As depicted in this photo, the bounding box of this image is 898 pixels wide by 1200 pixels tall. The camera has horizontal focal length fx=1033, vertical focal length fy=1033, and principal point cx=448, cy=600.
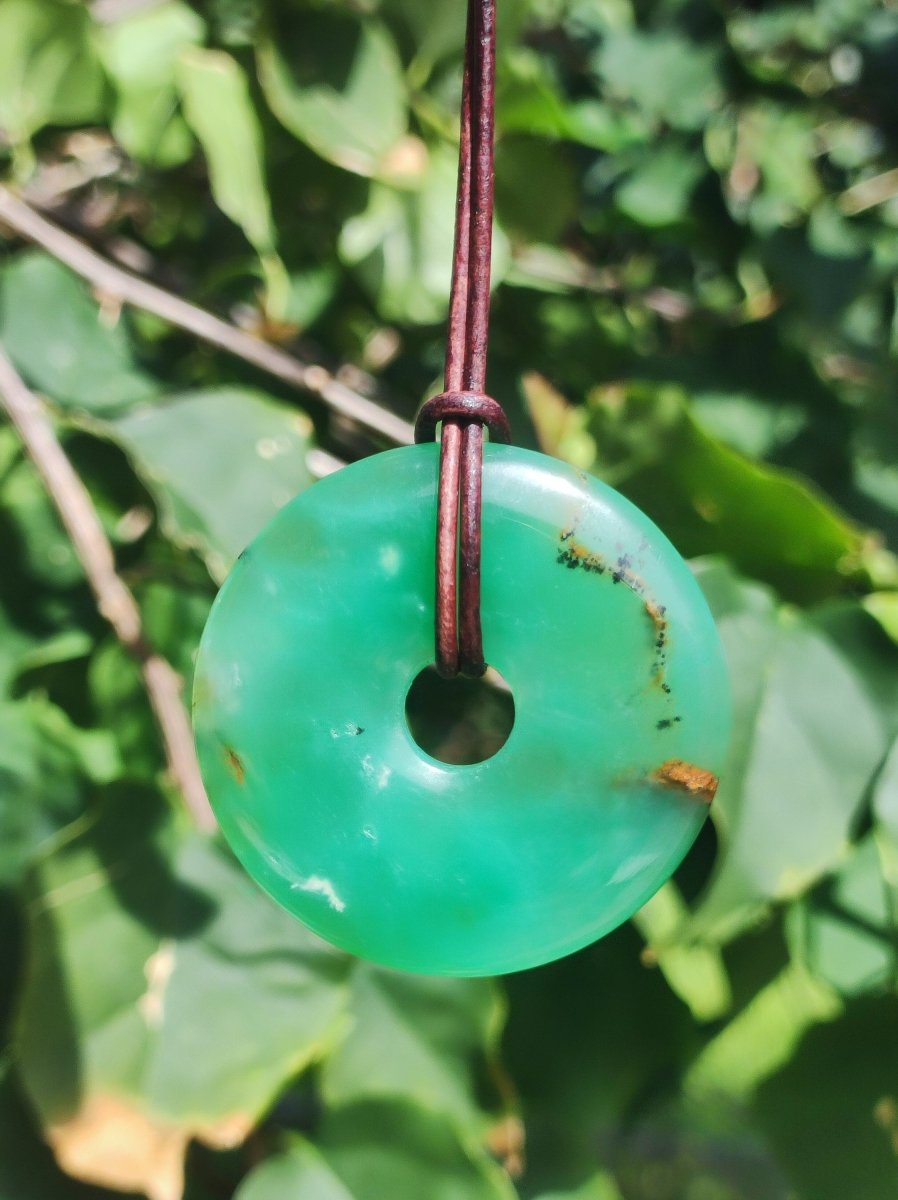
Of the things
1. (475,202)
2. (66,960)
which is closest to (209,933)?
(66,960)

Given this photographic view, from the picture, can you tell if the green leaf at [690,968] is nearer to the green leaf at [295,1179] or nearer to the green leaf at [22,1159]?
the green leaf at [295,1179]

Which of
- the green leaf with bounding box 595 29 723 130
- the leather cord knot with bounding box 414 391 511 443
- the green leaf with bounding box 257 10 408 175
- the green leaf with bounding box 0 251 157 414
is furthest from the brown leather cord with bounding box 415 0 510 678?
the green leaf with bounding box 595 29 723 130

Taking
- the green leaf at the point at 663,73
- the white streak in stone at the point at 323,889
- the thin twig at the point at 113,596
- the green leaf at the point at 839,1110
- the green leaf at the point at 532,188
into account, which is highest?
the green leaf at the point at 663,73

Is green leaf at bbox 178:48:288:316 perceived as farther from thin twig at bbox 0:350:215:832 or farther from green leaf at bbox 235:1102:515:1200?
green leaf at bbox 235:1102:515:1200

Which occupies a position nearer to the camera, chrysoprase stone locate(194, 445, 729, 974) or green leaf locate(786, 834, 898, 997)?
chrysoprase stone locate(194, 445, 729, 974)

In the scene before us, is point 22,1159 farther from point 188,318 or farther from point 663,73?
point 663,73

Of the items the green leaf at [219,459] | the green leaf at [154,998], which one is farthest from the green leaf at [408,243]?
the green leaf at [154,998]
